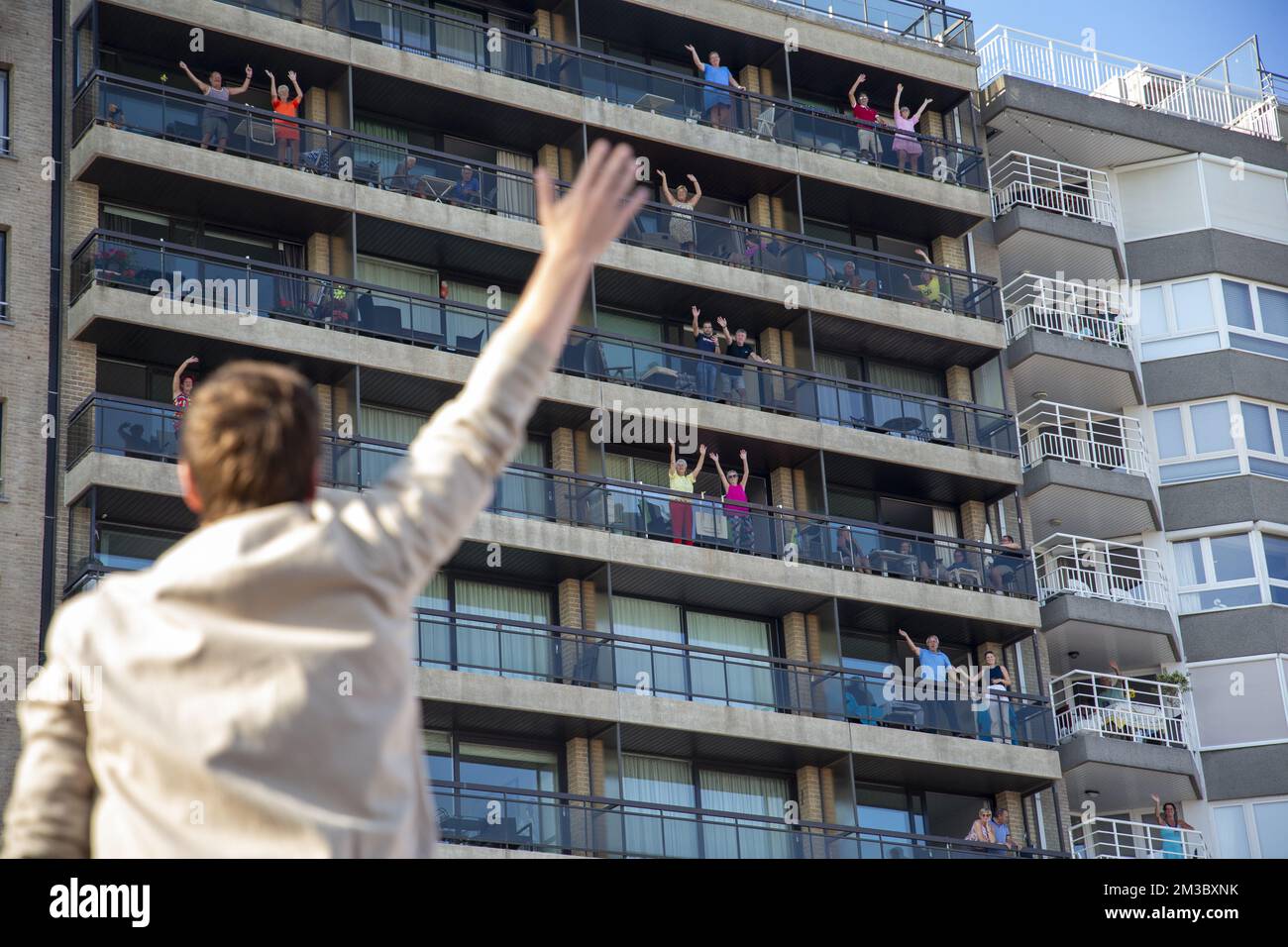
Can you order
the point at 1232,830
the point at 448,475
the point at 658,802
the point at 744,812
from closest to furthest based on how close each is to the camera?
the point at 448,475 → the point at 658,802 → the point at 744,812 → the point at 1232,830

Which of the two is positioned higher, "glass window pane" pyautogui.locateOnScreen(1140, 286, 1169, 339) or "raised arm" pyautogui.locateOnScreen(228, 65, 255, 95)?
"raised arm" pyautogui.locateOnScreen(228, 65, 255, 95)

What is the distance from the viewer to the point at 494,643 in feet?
113

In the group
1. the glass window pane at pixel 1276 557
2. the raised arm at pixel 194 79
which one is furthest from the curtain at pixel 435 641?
the glass window pane at pixel 1276 557

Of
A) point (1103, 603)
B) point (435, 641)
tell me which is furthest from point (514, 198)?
point (1103, 603)

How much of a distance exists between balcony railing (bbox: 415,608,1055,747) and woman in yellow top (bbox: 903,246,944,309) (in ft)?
25.8

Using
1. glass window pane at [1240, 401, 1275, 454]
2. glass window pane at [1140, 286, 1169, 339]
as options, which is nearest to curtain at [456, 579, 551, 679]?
glass window pane at [1140, 286, 1169, 339]

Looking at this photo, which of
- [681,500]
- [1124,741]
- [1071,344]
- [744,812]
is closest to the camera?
[744,812]

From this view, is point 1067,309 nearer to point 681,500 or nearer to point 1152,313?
point 1152,313

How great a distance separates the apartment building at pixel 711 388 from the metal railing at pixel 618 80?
9 centimetres

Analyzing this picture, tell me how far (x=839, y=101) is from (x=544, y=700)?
55.6 ft

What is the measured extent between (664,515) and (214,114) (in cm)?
1031

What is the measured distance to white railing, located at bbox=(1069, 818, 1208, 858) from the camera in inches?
1512

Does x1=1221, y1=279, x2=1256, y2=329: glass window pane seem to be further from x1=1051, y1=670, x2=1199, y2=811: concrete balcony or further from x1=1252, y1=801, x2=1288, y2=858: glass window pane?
x1=1252, y1=801, x2=1288, y2=858: glass window pane

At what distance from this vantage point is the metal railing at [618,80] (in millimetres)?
38438
